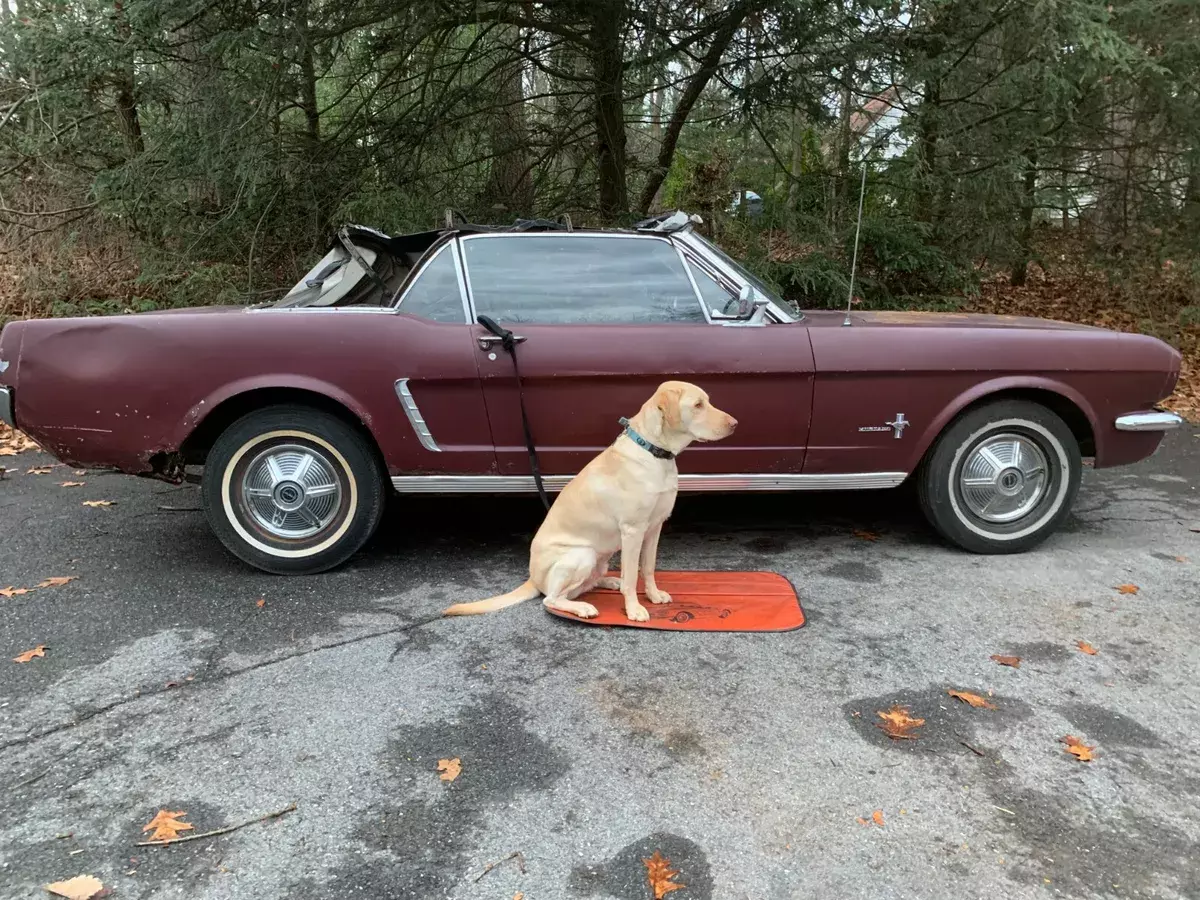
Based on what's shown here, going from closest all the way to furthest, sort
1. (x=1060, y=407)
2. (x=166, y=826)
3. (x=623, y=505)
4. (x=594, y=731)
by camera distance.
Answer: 1. (x=166, y=826)
2. (x=594, y=731)
3. (x=623, y=505)
4. (x=1060, y=407)

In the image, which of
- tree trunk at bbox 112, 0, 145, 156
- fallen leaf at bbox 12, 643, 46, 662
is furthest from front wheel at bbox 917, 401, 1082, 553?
tree trunk at bbox 112, 0, 145, 156

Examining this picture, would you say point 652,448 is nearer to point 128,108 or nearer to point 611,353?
point 611,353

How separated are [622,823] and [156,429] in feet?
9.41

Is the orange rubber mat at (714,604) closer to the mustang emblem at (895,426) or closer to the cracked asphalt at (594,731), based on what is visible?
the cracked asphalt at (594,731)

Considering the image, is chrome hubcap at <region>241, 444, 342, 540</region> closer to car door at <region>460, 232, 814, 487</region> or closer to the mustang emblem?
car door at <region>460, 232, 814, 487</region>

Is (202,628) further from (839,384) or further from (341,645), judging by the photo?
(839,384)

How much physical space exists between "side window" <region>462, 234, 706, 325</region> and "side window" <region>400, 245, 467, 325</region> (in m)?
0.09

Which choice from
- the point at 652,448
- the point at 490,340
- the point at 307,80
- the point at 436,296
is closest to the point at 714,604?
the point at 652,448

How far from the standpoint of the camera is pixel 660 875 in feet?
6.57

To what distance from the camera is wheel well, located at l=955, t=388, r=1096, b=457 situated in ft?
13.4

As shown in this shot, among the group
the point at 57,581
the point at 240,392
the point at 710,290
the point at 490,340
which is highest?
the point at 710,290

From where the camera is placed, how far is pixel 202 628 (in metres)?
3.42

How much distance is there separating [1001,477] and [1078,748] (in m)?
1.85

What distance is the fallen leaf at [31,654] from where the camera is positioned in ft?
10.3
